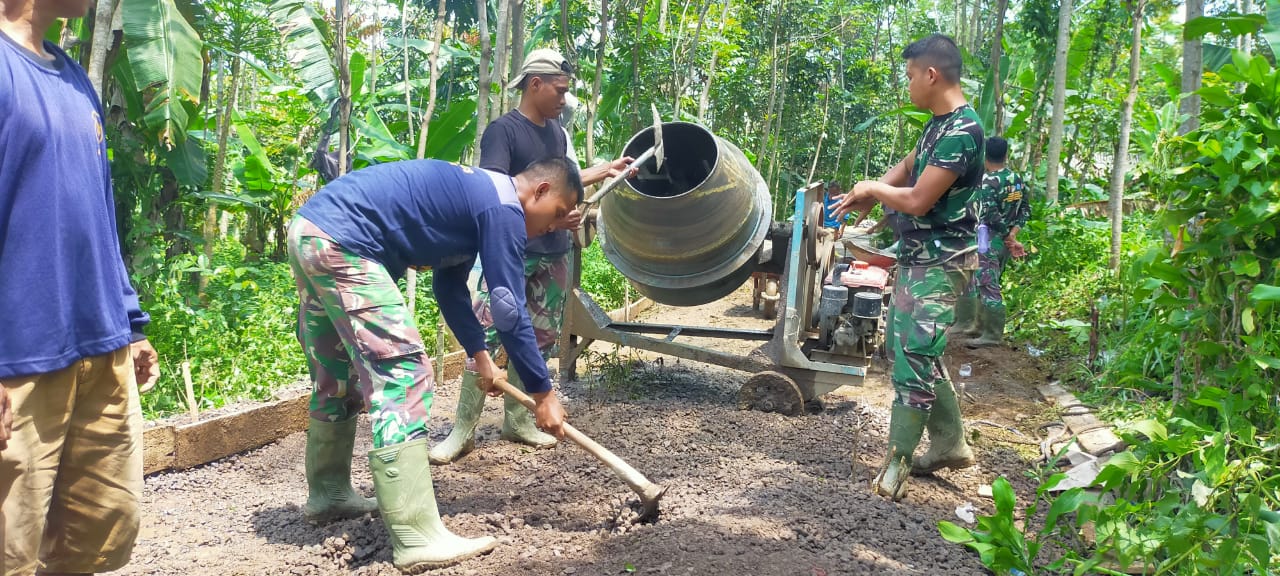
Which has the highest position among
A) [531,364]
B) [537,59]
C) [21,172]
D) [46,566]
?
[537,59]

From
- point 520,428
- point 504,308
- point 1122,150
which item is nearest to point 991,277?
point 1122,150

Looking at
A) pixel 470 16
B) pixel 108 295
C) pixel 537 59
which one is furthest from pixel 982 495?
pixel 470 16

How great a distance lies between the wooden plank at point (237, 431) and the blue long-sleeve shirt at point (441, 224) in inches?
64.2

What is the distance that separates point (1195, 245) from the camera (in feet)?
7.41

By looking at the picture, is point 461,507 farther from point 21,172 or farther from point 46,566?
point 21,172

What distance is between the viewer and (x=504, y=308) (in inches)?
97.0

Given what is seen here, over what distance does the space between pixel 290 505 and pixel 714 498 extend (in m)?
1.64

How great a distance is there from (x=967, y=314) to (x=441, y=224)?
210 inches

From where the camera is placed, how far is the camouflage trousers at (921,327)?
10.8 feet

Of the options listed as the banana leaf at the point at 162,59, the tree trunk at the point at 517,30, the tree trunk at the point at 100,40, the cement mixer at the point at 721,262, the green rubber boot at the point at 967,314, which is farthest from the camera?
the green rubber boot at the point at 967,314

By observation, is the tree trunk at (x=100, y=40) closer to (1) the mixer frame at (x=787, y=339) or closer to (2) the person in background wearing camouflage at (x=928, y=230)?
(1) the mixer frame at (x=787, y=339)

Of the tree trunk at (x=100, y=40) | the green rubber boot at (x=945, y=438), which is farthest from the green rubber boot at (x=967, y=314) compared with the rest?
the tree trunk at (x=100, y=40)

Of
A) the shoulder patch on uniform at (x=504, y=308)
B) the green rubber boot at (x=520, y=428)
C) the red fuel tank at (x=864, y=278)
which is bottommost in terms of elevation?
the green rubber boot at (x=520, y=428)

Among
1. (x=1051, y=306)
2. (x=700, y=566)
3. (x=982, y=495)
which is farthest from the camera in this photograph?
(x=1051, y=306)
